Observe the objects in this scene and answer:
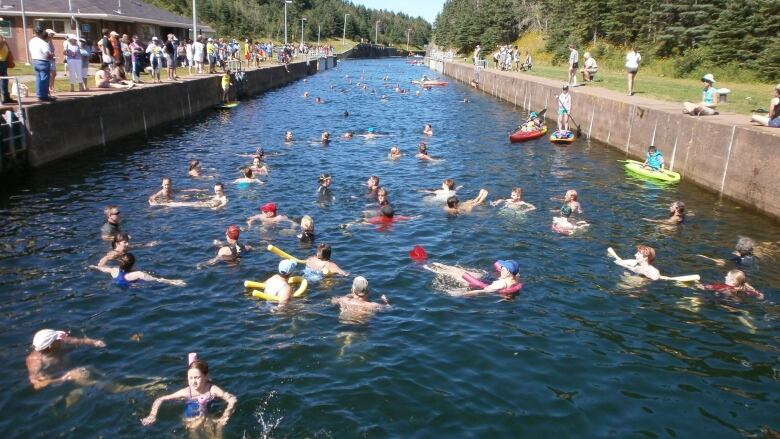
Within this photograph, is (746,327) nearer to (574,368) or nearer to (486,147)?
(574,368)

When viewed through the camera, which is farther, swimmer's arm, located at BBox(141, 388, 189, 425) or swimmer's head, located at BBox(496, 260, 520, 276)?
swimmer's head, located at BBox(496, 260, 520, 276)

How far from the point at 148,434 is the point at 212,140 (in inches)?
951

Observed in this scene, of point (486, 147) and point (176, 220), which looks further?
point (486, 147)

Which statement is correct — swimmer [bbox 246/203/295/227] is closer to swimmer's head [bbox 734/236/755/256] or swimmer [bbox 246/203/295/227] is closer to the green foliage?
swimmer's head [bbox 734/236/755/256]

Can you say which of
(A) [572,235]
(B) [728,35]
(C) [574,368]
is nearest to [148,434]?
(C) [574,368]

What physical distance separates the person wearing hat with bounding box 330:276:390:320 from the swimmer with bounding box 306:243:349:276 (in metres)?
1.54

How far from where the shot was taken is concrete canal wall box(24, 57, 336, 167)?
21547 mm

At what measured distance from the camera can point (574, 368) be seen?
392 inches

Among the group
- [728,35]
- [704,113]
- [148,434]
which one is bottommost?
[148,434]

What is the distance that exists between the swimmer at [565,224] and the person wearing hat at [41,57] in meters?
18.4

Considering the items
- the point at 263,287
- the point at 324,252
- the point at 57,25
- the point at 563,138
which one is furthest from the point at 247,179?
the point at 57,25

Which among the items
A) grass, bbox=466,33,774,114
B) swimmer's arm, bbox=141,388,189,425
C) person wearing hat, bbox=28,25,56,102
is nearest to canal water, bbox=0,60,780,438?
swimmer's arm, bbox=141,388,189,425

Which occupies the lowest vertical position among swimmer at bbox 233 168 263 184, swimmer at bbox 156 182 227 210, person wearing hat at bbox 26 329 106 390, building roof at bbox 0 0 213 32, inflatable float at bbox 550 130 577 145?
person wearing hat at bbox 26 329 106 390

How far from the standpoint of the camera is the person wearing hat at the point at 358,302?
37.3 ft
